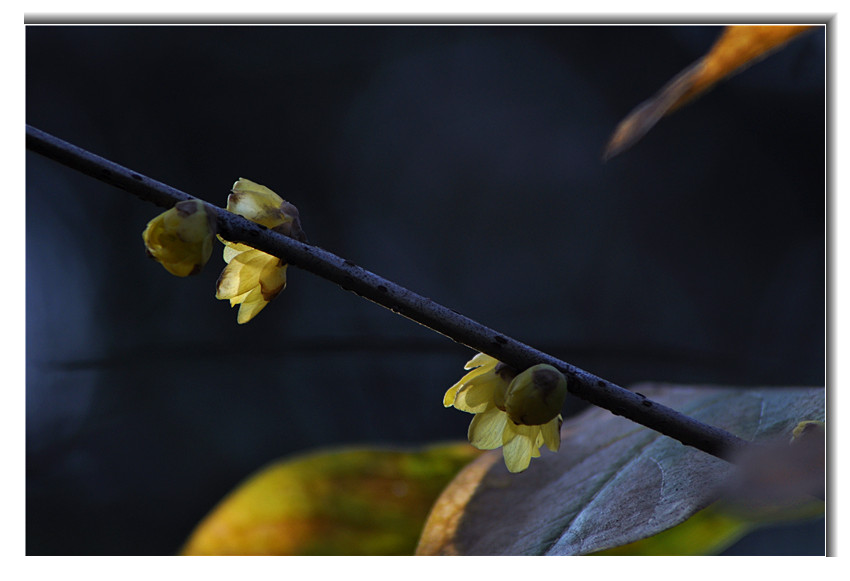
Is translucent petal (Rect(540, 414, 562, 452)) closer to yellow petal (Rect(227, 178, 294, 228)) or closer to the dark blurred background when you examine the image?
yellow petal (Rect(227, 178, 294, 228))

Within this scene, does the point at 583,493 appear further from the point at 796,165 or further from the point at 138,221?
the point at 138,221

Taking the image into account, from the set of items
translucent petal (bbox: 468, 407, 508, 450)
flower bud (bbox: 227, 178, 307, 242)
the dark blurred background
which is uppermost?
the dark blurred background

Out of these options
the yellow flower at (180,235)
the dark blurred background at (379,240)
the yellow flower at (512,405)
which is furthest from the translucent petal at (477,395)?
the dark blurred background at (379,240)

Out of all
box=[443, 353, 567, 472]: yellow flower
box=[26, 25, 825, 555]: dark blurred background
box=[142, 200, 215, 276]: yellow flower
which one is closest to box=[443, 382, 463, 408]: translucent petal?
box=[443, 353, 567, 472]: yellow flower

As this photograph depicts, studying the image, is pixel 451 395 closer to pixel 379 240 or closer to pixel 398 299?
pixel 398 299

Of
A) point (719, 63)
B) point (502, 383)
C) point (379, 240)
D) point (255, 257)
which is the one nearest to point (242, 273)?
point (255, 257)
